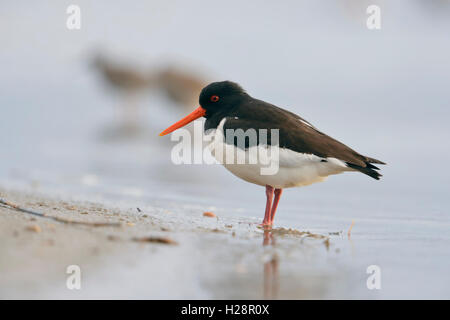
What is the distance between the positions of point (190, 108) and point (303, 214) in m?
17.2

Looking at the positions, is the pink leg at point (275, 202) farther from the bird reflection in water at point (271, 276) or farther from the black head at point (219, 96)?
the bird reflection in water at point (271, 276)

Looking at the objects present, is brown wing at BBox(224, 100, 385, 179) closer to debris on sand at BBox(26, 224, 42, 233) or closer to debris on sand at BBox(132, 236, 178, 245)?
debris on sand at BBox(132, 236, 178, 245)

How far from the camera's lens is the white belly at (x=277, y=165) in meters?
4.27

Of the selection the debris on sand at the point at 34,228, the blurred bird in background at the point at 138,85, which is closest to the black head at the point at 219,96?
the debris on sand at the point at 34,228

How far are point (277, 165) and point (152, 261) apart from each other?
1.77 m

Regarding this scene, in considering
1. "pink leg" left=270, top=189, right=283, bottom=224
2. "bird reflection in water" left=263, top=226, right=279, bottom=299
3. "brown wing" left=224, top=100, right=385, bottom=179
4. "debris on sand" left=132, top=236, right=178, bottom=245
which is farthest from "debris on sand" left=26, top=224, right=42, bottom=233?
"pink leg" left=270, top=189, right=283, bottom=224

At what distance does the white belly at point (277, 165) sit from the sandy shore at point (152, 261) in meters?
0.62

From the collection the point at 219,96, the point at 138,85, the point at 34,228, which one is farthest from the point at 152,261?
the point at 138,85

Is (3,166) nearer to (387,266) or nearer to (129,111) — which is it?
(387,266)

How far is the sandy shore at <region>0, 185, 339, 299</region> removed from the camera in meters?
2.42

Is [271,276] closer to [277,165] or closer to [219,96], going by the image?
[277,165]

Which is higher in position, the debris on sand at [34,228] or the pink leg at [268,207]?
the pink leg at [268,207]
